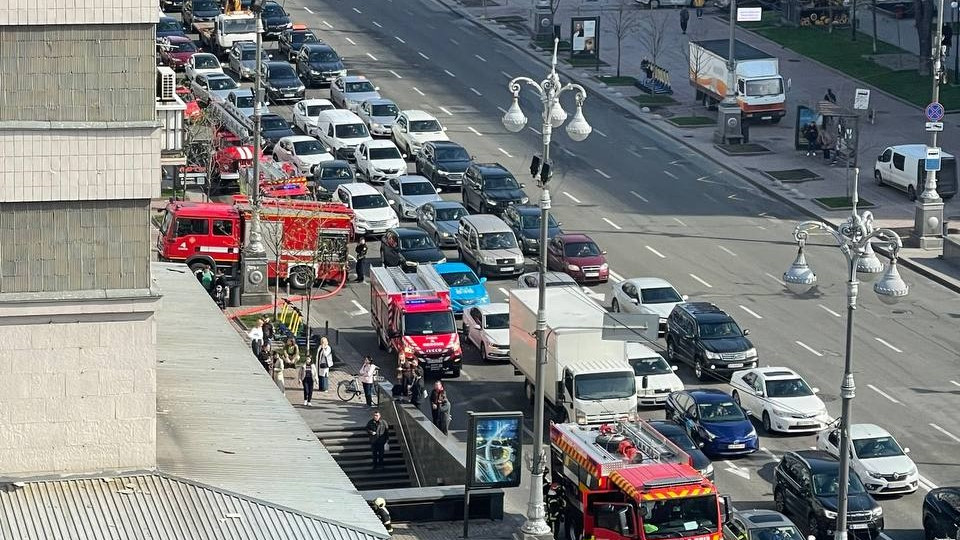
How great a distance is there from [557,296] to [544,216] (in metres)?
15.4

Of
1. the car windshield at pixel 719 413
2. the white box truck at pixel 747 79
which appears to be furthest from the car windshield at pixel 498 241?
the white box truck at pixel 747 79

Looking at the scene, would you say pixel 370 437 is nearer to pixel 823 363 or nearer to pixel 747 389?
pixel 747 389

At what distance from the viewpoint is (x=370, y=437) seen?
5625cm

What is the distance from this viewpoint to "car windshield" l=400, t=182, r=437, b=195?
8019cm

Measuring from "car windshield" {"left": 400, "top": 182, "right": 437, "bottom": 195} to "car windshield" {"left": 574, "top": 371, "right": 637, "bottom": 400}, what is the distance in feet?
77.4

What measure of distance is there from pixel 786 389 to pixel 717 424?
322 centimetres

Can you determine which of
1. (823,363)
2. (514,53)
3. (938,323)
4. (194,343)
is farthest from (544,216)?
(514,53)

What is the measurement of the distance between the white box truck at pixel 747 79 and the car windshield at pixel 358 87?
1458 cm

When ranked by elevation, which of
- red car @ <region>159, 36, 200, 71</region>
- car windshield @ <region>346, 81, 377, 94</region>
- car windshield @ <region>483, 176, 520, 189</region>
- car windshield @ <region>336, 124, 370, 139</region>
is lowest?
car windshield @ <region>483, 176, 520, 189</region>

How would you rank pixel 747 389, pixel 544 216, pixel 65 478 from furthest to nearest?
pixel 747 389 < pixel 544 216 < pixel 65 478

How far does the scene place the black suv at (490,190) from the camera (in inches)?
3115

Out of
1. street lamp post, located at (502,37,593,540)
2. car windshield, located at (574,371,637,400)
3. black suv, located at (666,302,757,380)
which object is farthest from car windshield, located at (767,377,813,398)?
street lamp post, located at (502,37,593,540)

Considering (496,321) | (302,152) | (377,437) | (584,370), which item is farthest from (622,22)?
(377,437)

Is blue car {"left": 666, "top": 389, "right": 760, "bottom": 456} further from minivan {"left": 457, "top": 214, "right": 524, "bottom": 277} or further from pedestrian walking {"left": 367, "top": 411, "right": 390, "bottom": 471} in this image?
minivan {"left": 457, "top": 214, "right": 524, "bottom": 277}
